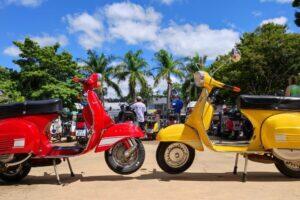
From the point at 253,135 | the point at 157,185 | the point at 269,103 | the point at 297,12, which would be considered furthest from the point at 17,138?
the point at 297,12

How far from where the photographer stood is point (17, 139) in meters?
6.88

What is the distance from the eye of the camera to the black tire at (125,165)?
718cm

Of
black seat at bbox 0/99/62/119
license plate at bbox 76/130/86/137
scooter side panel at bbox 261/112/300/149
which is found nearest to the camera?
scooter side panel at bbox 261/112/300/149

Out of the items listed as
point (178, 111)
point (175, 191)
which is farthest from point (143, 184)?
point (178, 111)

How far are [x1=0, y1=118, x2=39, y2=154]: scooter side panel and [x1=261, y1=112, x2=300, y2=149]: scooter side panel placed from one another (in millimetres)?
3373

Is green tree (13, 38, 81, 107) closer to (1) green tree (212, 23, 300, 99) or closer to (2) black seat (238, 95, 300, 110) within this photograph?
(1) green tree (212, 23, 300, 99)

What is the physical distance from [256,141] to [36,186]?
3.27 metres

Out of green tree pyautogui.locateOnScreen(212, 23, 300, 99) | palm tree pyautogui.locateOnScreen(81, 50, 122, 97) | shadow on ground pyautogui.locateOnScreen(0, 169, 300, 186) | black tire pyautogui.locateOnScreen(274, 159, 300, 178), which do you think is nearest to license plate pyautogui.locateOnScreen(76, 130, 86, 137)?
shadow on ground pyautogui.locateOnScreen(0, 169, 300, 186)

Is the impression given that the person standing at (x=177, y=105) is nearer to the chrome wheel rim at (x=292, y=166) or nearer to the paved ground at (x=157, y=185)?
the paved ground at (x=157, y=185)

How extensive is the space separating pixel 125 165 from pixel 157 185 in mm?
824

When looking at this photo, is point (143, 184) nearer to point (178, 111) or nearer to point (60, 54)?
point (178, 111)

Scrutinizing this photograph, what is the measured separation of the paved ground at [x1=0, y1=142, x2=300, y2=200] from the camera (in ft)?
19.5

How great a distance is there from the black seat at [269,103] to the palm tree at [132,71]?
40.4 meters

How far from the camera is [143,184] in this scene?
264 inches
